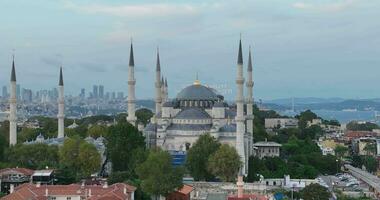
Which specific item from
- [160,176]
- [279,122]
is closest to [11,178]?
[160,176]

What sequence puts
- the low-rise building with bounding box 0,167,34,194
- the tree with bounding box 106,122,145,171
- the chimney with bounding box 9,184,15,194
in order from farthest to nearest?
the tree with bounding box 106,122,145,171 → the low-rise building with bounding box 0,167,34,194 → the chimney with bounding box 9,184,15,194

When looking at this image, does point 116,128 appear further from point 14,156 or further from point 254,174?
point 254,174

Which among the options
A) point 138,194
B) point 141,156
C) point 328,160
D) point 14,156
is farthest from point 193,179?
point 328,160

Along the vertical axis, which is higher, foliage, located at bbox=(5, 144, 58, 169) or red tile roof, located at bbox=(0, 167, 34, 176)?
foliage, located at bbox=(5, 144, 58, 169)

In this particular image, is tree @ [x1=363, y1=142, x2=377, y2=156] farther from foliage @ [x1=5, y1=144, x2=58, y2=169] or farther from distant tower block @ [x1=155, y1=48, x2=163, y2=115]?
foliage @ [x1=5, y1=144, x2=58, y2=169]

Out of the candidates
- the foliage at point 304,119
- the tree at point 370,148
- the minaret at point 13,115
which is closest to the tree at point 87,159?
the minaret at point 13,115

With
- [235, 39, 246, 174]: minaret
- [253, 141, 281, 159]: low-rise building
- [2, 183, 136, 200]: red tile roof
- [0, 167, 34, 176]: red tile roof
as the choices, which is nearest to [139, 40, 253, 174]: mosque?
[235, 39, 246, 174]: minaret

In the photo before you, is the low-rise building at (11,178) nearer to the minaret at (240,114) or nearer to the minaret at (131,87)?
the minaret at (240,114)
